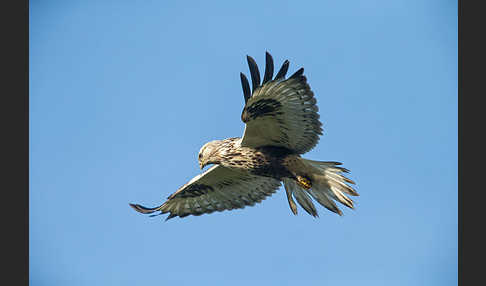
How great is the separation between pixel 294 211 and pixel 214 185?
4.14 ft

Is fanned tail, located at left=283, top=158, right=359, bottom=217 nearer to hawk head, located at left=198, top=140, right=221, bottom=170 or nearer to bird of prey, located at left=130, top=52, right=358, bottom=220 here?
bird of prey, located at left=130, top=52, right=358, bottom=220

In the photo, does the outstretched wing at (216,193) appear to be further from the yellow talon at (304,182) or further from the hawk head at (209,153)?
the yellow talon at (304,182)

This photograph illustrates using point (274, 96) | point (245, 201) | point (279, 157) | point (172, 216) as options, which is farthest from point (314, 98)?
point (172, 216)

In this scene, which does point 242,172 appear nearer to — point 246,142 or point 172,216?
point 246,142

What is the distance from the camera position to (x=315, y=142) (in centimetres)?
700

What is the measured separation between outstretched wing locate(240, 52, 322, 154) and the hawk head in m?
0.39

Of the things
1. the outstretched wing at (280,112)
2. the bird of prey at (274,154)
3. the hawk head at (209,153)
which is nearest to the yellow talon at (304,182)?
the bird of prey at (274,154)

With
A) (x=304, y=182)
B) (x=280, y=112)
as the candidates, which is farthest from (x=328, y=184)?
(x=280, y=112)

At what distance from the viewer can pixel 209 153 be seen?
24.1ft

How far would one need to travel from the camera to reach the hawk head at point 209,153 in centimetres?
729

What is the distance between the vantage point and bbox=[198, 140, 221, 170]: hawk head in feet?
23.9

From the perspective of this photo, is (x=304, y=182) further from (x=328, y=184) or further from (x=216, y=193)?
(x=216, y=193)

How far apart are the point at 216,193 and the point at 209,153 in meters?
1.09

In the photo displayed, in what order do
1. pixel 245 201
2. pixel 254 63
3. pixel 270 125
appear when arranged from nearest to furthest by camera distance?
pixel 254 63 < pixel 270 125 < pixel 245 201
